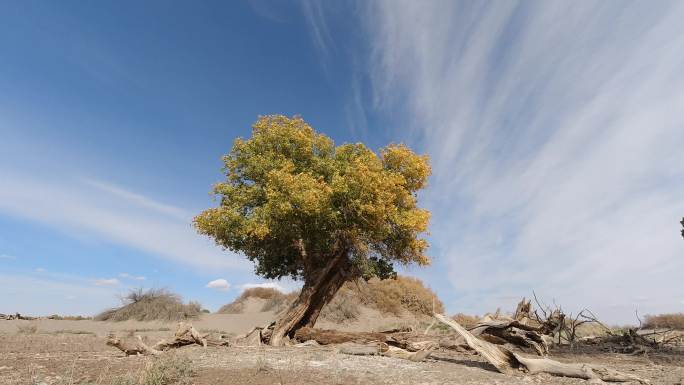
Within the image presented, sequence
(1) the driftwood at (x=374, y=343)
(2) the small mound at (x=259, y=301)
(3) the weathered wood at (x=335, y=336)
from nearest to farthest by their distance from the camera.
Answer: (1) the driftwood at (x=374, y=343), (3) the weathered wood at (x=335, y=336), (2) the small mound at (x=259, y=301)

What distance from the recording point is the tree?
15.4 m

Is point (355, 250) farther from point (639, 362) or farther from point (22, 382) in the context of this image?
point (22, 382)

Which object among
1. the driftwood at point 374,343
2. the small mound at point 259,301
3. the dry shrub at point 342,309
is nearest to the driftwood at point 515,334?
the driftwood at point 374,343

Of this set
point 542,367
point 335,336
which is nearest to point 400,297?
point 335,336

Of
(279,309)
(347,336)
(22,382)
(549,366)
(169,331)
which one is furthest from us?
(279,309)

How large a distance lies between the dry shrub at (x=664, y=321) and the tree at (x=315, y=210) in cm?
2546

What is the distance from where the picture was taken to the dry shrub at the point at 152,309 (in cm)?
2912

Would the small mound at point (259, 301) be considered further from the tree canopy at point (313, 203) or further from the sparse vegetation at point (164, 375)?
the sparse vegetation at point (164, 375)

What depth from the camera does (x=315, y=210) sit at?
1503cm

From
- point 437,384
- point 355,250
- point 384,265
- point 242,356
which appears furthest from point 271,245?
point 437,384

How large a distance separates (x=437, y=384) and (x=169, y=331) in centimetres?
2136

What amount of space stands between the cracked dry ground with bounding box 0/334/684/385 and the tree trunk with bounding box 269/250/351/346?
11.2 ft

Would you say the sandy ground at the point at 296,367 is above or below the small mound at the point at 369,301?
below

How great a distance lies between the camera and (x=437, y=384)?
336 inches
